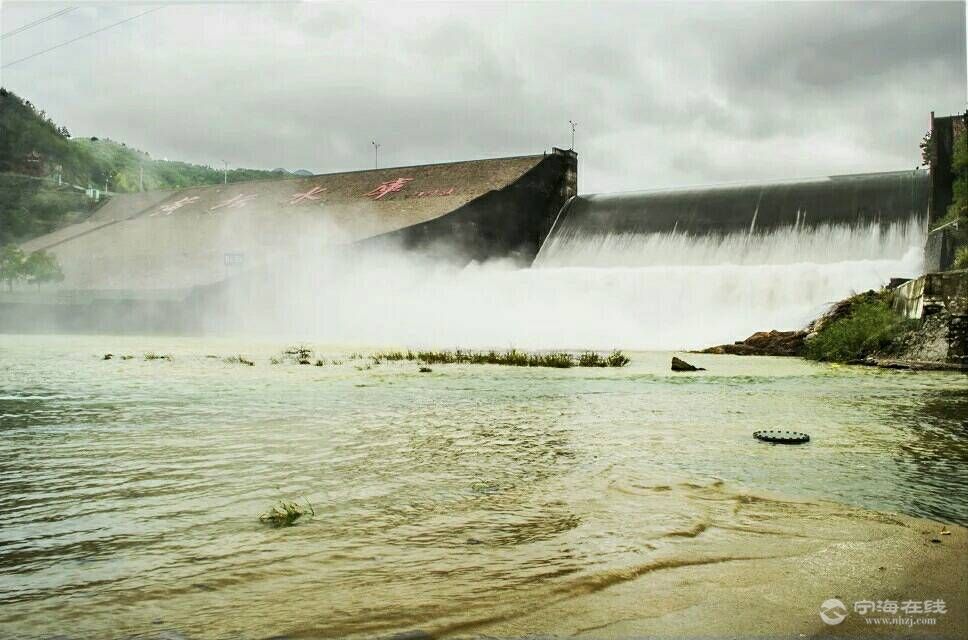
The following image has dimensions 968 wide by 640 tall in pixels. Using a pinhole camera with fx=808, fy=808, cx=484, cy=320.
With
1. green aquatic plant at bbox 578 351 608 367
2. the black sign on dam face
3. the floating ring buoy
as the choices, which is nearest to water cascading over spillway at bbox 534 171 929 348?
the black sign on dam face

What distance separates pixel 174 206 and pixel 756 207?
31.3m

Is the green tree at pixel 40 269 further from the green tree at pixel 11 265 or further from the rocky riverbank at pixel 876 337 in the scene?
the rocky riverbank at pixel 876 337

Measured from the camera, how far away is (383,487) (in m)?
4.28

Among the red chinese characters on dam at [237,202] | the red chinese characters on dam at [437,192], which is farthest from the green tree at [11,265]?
the red chinese characters on dam at [437,192]

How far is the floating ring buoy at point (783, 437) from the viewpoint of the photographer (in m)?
5.70

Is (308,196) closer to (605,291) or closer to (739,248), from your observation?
(605,291)

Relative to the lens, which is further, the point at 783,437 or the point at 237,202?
the point at 237,202

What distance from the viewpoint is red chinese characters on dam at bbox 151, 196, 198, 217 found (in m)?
43.7

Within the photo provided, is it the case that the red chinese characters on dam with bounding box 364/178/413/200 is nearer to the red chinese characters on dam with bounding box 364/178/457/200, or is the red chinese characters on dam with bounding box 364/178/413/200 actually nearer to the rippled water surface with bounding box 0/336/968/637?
the red chinese characters on dam with bounding box 364/178/457/200

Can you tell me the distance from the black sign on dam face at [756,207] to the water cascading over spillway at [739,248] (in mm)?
42

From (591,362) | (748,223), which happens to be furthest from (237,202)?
(591,362)

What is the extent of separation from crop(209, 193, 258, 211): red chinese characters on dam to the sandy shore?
39.7 metres

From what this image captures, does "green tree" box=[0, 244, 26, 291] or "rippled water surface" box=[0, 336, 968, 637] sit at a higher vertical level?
"green tree" box=[0, 244, 26, 291]

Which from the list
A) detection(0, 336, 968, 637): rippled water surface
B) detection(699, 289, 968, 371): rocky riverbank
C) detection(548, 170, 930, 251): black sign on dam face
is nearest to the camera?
detection(0, 336, 968, 637): rippled water surface
